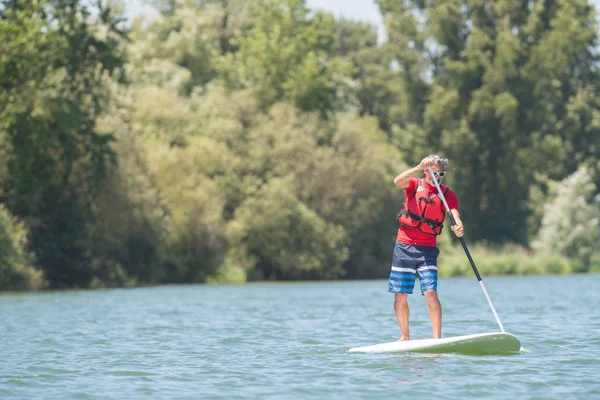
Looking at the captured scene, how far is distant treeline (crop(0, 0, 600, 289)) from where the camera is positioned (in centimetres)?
3984

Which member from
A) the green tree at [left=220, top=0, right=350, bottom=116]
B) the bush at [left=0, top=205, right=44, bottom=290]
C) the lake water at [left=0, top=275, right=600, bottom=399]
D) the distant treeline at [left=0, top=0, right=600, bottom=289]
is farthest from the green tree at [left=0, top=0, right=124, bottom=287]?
the green tree at [left=220, top=0, right=350, bottom=116]

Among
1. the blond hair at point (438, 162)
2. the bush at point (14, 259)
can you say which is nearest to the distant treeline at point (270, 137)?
the bush at point (14, 259)

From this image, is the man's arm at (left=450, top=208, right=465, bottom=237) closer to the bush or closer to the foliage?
the bush

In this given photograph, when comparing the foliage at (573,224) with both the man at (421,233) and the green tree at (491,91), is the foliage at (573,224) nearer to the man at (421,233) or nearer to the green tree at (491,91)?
the green tree at (491,91)

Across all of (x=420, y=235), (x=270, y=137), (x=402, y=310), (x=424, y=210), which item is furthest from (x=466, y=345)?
(x=270, y=137)

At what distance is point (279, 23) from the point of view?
61062 mm

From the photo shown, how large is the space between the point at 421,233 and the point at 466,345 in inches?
58.2

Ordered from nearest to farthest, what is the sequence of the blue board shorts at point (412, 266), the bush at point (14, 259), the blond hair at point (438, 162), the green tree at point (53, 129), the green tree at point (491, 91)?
the blond hair at point (438, 162) → the blue board shorts at point (412, 266) → the bush at point (14, 259) → the green tree at point (53, 129) → the green tree at point (491, 91)

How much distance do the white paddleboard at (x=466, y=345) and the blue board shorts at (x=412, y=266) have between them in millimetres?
675

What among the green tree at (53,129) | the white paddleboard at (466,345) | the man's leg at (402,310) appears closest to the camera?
the white paddleboard at (466,345)

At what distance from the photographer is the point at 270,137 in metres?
54.7

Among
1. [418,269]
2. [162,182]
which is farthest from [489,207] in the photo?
[418,269]

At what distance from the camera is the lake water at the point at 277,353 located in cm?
1234

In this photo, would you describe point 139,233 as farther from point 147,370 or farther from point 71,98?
point 147,370
